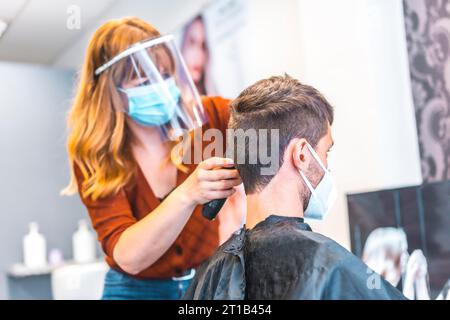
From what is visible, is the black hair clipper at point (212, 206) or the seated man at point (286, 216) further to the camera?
the black hair clipper at point (212, 206)

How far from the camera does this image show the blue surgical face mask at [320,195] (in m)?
1.38

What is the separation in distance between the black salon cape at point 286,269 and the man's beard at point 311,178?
60mm

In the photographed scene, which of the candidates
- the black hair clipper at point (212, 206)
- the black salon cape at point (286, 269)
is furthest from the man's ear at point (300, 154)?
the black hair clipper at point (212, 206)

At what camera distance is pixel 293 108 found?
135 cm

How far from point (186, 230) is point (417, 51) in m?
1.05

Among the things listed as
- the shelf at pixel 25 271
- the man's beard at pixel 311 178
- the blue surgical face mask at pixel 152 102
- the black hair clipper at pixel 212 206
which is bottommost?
the shelf at pixel 25 271

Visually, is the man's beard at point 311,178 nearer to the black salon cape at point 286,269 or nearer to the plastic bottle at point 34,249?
the black salon cape at point 286,269

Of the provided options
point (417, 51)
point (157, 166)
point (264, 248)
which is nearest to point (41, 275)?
point (157, 166)

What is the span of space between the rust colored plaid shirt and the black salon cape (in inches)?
19.9

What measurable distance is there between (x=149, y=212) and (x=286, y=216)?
74 cm

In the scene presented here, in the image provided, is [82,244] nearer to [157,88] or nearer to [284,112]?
[157,88]

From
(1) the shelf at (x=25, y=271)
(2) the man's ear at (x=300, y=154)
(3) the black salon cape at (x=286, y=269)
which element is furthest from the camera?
(1) the shelf at (x=25, y=271)

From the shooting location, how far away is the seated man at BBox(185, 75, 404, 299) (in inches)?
49.5

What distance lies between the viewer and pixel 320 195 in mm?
1399
